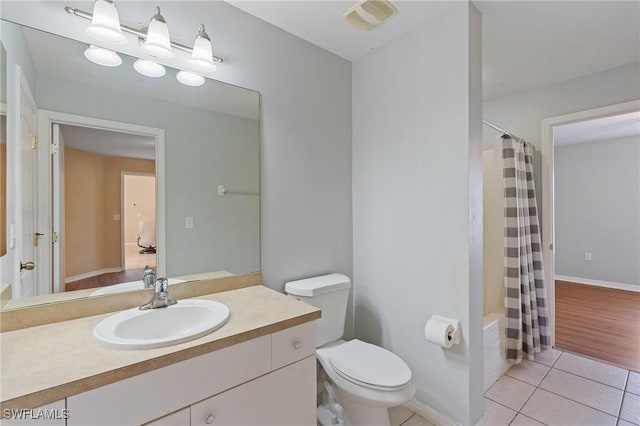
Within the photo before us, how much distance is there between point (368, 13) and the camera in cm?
162

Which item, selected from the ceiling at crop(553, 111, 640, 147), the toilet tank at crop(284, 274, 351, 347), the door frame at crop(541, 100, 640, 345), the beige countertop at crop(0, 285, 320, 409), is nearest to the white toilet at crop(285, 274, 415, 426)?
the toilet tank at crop(284, 274, 351, 347)

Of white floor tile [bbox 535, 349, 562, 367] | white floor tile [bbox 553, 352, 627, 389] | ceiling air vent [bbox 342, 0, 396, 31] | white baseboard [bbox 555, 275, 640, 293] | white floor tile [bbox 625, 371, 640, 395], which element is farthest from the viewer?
white baseboard [bbox 555, 275, 640, 293]

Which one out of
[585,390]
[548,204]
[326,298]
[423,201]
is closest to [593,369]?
[585,390]

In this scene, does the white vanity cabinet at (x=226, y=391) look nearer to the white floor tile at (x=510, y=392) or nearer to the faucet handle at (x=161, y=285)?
the faucet handle at (x=161, y=285)

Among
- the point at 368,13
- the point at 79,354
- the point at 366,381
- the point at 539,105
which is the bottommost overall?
the point at 366,381

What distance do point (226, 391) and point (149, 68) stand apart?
1432mm

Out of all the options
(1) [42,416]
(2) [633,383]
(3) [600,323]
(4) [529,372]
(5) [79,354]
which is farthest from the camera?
(3) [600,323]

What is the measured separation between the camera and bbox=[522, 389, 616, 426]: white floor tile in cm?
170

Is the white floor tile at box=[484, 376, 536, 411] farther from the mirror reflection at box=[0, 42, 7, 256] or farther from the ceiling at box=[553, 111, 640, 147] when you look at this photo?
the ceiling at box=[553, 111, 640, 147]

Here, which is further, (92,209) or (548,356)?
(548,356)

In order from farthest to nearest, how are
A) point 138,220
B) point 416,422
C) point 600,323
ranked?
1. point 600,323
2. point 416,422
3. point 138,220

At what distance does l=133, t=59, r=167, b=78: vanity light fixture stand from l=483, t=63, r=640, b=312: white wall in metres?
2.50

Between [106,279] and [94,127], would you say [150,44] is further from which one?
[106,279]

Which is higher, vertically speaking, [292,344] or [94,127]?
[94,127]
